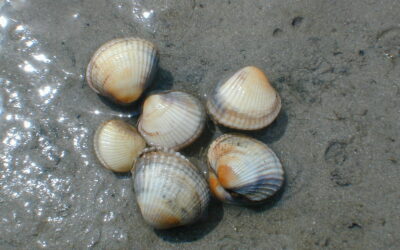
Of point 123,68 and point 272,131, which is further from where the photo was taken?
point 272,131

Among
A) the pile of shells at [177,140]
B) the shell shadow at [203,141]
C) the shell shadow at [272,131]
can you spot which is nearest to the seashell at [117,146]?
the pile of shells at [177,140]

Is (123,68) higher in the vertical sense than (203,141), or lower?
higher

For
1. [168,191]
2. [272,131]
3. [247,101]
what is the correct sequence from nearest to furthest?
[168,191] → [247,101] → [272,131]

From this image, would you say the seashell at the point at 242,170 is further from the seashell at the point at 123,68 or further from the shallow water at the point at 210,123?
the seashell at the point at 123,68

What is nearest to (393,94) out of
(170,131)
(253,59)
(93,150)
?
(253,59)

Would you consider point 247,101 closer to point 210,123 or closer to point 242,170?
point 210,123

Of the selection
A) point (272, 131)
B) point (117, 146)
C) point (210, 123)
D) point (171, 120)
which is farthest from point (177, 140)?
point (272, 131)

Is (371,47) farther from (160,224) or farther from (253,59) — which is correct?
(160,224)
